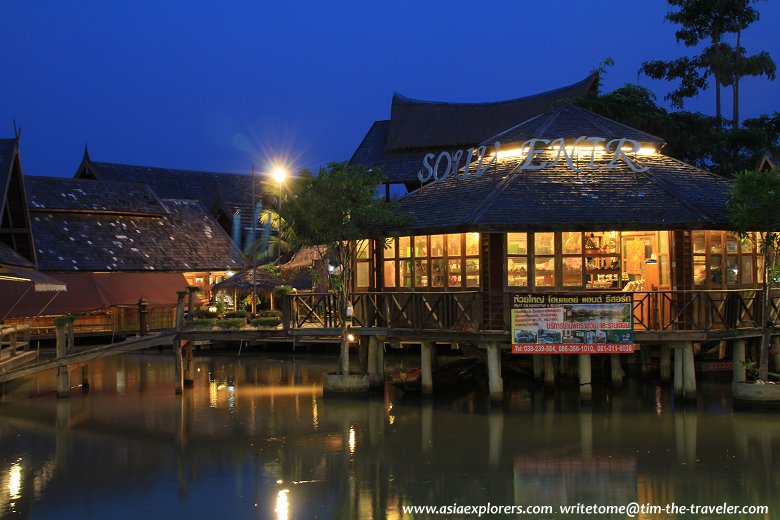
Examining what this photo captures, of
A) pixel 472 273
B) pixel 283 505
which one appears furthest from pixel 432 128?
pixel 283 505

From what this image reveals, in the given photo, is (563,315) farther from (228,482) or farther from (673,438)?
(228,482)

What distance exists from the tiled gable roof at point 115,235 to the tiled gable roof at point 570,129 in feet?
84.4

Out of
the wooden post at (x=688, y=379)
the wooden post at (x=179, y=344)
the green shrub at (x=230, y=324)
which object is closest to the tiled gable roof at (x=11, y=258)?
the wooden post at (x=179, y=344)

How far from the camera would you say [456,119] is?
5131 cm

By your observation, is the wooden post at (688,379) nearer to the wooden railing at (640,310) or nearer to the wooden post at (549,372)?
the wooden railing at (640,310)

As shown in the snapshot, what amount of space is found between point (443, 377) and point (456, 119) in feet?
88.1

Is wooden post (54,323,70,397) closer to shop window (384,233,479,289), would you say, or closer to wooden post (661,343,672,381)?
shop window (384,233,479,289)

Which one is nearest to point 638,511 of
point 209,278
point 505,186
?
point 505,186

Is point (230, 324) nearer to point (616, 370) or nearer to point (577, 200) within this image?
point (577, 200)

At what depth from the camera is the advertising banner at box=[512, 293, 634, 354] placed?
22.7m

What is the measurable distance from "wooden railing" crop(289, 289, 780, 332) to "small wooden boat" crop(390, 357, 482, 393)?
1.69 metres

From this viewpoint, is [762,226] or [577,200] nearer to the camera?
[762,226]

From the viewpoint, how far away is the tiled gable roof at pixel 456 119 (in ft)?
161

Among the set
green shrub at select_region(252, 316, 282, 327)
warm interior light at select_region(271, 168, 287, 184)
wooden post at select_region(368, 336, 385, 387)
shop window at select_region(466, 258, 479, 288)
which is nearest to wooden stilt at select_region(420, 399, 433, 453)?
wooden post at select_region(368, 336, 385, 387)
